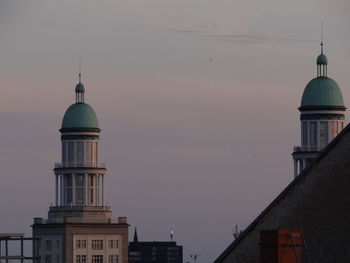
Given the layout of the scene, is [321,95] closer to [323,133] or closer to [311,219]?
[323,133]

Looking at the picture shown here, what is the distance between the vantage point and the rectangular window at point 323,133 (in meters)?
189

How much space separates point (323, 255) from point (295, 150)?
14245cm

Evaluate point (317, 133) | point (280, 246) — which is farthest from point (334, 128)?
point (280, 246)

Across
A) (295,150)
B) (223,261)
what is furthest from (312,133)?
(223,261)

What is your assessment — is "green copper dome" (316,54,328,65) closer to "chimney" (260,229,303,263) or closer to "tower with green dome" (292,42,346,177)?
"tower with green dome" (292,42,346,177)

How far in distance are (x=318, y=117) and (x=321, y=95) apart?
9.83 ft

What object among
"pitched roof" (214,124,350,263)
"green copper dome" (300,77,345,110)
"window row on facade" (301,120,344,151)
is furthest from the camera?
"green copper dome" (300,77,345,110)

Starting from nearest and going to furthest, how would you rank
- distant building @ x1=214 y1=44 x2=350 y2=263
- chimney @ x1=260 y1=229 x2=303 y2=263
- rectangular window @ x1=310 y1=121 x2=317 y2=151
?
chimney @ x1=260 y1=229 x2=303 y2=263, distant building @ x1=214 y1=44 x2=350 y2=263, rectangular window @ x1=310 y1=121 x2=317 y2=151

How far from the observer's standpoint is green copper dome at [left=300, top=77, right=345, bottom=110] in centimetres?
18988

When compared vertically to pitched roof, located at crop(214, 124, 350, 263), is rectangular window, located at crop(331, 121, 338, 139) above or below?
above

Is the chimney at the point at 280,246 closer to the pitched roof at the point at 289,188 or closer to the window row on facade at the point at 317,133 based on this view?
the pitched roof at the point at 289,188

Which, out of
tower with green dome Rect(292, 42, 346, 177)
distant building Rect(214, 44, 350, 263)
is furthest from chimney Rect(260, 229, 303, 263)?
tower with green dome Rect(292, 42, 346, 177)

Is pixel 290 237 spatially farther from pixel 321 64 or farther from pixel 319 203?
pixel 321 64

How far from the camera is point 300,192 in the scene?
5075 centimetres
